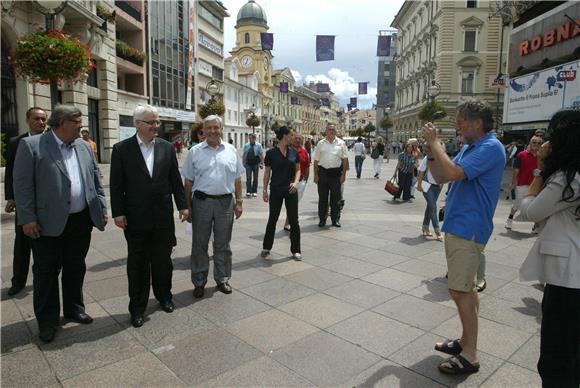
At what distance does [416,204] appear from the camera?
444 inches

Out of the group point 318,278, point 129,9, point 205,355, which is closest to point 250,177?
point 318,278

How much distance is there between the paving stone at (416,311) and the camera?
12.5 feet

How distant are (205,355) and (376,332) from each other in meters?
1.47

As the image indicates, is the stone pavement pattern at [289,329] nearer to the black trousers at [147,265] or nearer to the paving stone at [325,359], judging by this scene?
the paving stone at [325,359]

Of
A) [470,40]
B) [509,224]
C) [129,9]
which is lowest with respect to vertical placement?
[509,224]

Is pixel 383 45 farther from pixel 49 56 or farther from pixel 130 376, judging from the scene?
pixel 130 376

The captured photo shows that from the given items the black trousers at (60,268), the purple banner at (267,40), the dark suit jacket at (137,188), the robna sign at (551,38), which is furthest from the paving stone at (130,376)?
the robna sign at (551,38)

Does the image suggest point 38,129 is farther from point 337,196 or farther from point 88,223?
point 337,196

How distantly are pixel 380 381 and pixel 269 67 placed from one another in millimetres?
80196

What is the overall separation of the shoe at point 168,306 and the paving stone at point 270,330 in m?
0.68

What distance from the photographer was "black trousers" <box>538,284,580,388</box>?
2.29 m

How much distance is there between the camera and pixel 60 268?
12.1 ft

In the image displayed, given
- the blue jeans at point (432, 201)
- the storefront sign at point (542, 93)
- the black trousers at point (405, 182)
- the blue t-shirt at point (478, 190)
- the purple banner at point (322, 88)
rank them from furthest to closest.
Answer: the purple banner at point (322, 88) < the storefront sign at point (542, 93) < the black trousers at point (405, 182) < the blue jeans at point (432, 201) < the blue t-shirt at point (478, 190)

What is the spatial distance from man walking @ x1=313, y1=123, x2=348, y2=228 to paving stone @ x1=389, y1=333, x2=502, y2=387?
15.6 ft
